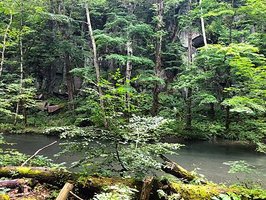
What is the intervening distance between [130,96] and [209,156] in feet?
27.0

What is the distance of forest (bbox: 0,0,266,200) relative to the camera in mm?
4078

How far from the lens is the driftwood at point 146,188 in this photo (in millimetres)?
3730

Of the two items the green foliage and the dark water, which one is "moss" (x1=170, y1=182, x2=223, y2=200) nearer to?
the green foliage

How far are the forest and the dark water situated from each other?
31.4 inches

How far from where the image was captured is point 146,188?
3.77 meters

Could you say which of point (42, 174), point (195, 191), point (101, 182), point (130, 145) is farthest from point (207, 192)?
point (42, 174)

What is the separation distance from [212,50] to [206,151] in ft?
17.3

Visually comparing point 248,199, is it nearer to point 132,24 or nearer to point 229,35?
point 229,35

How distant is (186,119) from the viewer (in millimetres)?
17094

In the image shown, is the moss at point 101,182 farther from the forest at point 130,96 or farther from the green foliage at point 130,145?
the green foliage at point 130,145

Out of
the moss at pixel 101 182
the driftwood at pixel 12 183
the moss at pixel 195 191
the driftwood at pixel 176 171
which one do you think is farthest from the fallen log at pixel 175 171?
the driftwood at pixel 12 183

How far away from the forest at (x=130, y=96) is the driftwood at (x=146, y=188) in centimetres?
1

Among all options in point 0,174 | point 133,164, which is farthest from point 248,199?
point 0,174

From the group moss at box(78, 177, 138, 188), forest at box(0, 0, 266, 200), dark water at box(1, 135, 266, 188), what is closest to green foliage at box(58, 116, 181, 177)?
forest at box(0, 0, 266, 200)
